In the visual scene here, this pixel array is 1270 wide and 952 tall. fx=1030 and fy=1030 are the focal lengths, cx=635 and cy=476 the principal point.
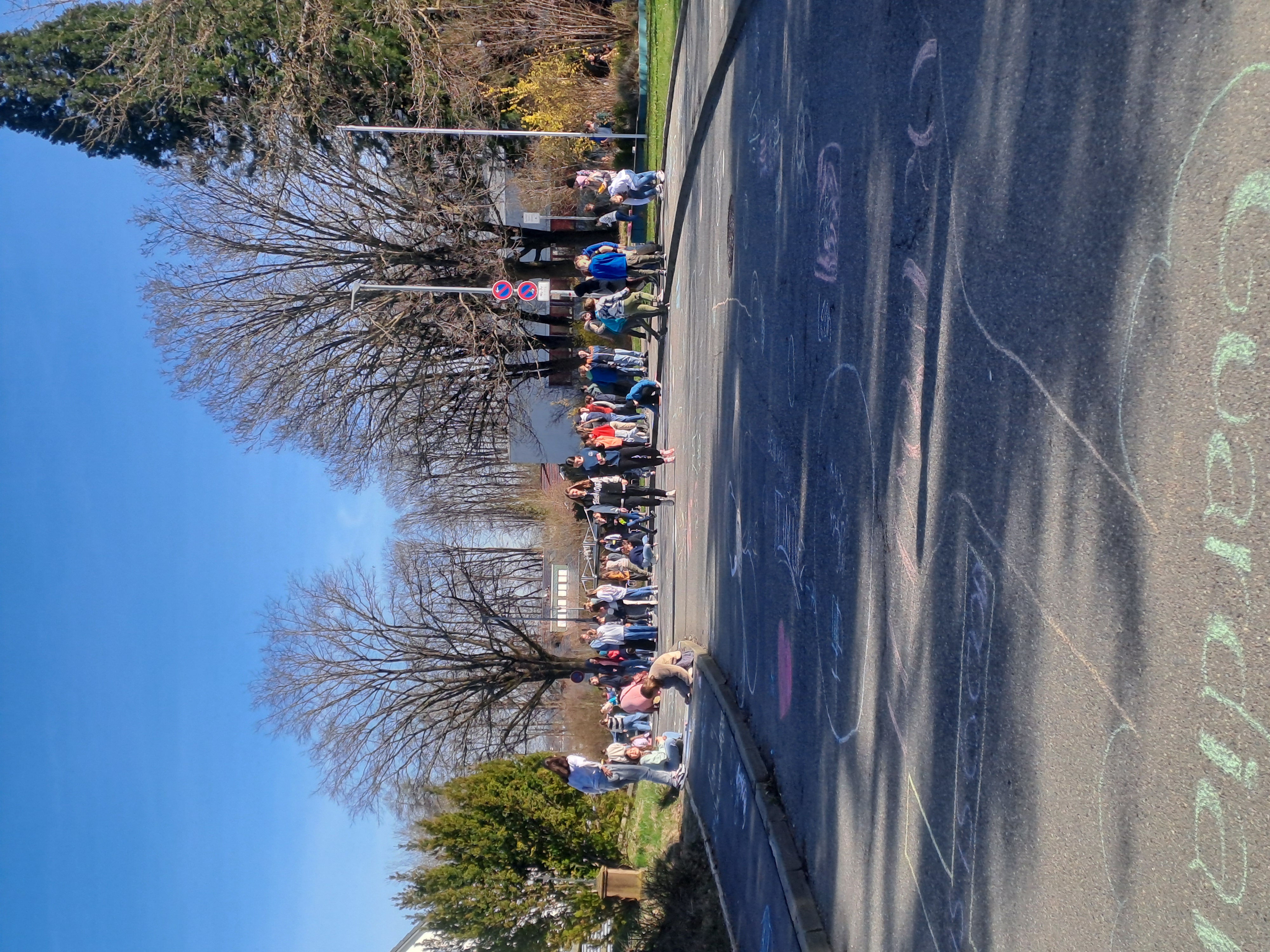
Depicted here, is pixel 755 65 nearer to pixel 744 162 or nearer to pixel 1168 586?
pixel 744 162

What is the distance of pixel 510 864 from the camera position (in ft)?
70.2

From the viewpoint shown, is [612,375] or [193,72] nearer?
[612,375]

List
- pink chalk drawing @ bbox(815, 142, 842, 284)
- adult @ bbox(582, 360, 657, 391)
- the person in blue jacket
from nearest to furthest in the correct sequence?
pink chalk drawing @ bbox(815, 142, 842, 284) < the person in blue jacket < adult @ bbox(582, 360, 657, 391)

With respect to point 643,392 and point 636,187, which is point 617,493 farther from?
point 636,187

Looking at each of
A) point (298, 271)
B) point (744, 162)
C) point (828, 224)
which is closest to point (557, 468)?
point (298, 271)

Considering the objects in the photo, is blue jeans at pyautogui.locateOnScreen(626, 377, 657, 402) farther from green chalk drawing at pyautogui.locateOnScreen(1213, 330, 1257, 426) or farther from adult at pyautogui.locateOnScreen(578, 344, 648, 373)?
green chalk drawing at pyautogui.locateOnScreen(1213, 330, 1257, 426)

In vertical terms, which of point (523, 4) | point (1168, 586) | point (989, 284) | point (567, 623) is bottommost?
point (567, 623)

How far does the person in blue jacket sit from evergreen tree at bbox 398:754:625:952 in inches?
442

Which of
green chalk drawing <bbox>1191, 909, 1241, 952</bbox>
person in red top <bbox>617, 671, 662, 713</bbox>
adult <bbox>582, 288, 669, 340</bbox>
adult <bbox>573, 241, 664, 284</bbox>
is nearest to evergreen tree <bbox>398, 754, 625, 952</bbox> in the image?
person in red top <bbox>617, 671, 662, 713</bbox>

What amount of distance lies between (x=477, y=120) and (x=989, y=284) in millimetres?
20999

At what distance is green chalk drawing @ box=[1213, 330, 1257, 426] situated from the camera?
3713 millimetres

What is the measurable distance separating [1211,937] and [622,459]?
13401 mm

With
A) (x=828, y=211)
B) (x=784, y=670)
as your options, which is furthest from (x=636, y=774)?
(x=828, y=211)

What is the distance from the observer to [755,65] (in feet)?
35.7
